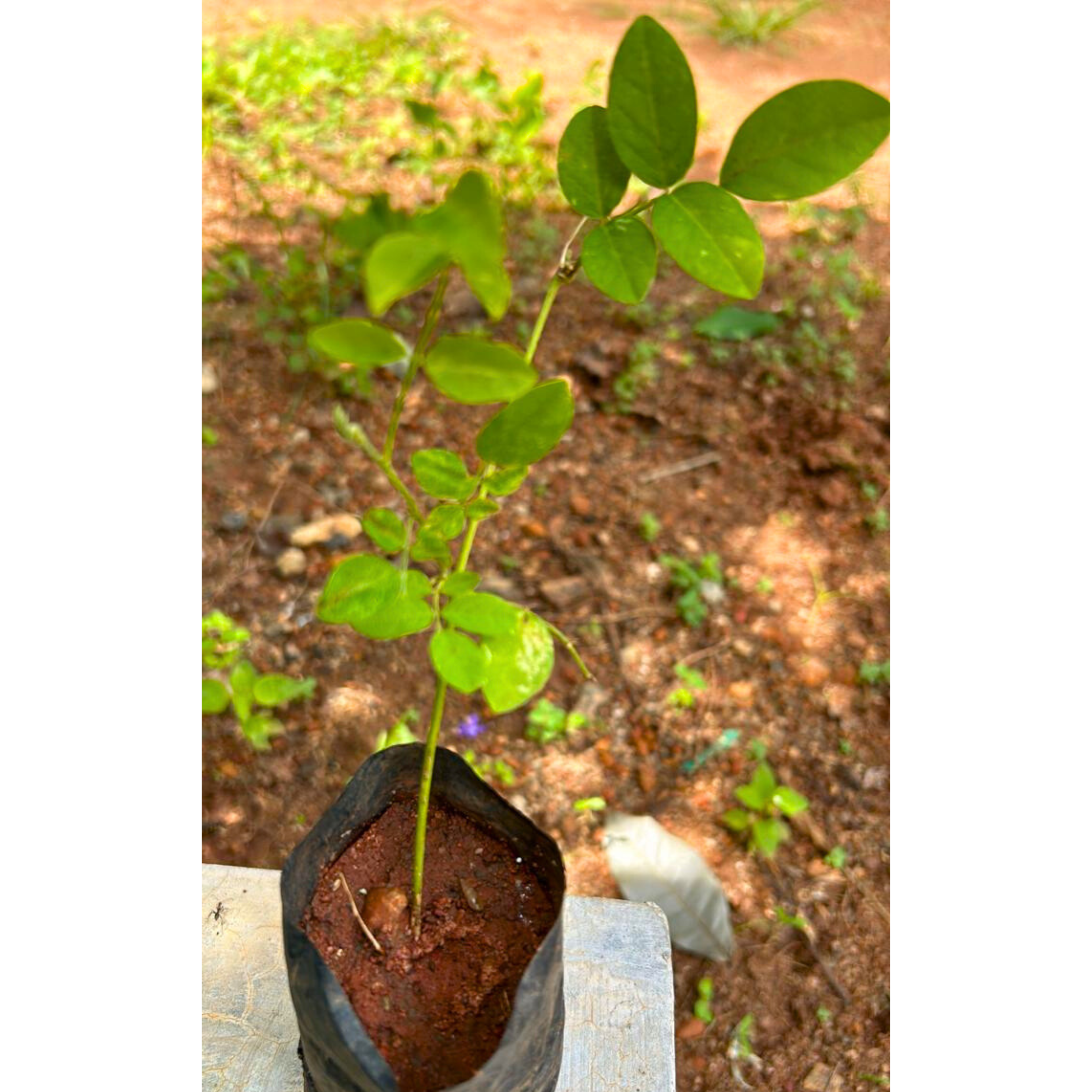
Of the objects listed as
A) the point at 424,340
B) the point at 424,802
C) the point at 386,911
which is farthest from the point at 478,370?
the point at 386,911

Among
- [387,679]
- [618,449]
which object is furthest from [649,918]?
[618,449]

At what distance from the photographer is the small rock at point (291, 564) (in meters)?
1.76

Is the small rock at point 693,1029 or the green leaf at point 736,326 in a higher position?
the green leaf at point 736,326

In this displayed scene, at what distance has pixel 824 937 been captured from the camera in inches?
57.4

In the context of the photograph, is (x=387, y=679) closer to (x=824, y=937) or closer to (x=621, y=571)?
(x=621, y=571)

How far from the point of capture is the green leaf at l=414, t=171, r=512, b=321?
423mm

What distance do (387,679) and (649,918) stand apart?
0.68 metres

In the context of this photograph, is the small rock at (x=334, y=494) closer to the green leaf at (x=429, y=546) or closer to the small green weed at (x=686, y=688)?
the small green weed at (x=686, y=688)

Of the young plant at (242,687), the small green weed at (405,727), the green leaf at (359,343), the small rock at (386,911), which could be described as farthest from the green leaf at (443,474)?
the young plant at (242,687)

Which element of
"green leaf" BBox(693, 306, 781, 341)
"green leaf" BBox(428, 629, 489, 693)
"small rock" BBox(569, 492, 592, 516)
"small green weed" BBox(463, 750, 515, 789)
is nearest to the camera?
"green leaf" BBox(428, 629, 489, 693)

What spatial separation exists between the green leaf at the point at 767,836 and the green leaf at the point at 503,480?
1.03 m

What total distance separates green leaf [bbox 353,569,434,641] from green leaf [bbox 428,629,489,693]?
15 millimetres

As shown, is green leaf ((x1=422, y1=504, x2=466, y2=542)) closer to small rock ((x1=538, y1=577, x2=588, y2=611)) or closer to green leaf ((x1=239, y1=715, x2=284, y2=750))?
green leaf ((x1=239, y1=715, x2=284, y2=750))

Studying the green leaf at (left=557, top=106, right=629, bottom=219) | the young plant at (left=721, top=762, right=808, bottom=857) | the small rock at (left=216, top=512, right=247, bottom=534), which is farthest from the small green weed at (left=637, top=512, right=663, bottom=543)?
the green leaf at (left=557, top=106, right=629, bottom=219)
